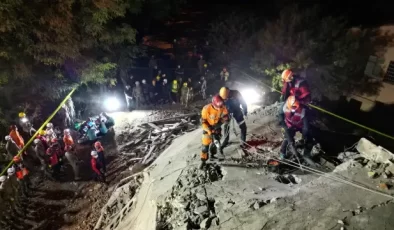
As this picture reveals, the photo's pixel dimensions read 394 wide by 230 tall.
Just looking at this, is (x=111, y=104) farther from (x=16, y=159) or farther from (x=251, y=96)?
(x=251, y=96)

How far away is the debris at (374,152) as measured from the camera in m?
5.78

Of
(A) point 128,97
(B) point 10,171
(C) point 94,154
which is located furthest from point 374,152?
(A) point 128,97

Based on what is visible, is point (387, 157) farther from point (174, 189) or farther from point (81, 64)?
point (81, 64)

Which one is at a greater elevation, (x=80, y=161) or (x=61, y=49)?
(x=61, y=49)

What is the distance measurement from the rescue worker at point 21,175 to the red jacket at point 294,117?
831 cm

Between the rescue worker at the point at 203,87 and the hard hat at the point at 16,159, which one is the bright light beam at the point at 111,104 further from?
the hard hat at the point at 16,159

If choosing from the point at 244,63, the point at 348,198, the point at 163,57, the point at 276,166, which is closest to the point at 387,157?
the point at 348,198

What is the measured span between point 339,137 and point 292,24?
26.4 feet

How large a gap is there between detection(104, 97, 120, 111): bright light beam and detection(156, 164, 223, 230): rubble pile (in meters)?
10.6

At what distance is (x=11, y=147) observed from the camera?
33.6 feet

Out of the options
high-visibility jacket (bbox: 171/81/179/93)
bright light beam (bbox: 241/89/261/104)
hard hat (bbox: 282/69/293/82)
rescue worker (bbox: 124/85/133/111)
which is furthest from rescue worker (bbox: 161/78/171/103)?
hard hat (bbox: 282/69/293/82)

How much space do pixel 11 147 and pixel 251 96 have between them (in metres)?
12.1

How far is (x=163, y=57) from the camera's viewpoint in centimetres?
2198

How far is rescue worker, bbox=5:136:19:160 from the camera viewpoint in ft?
33.3
